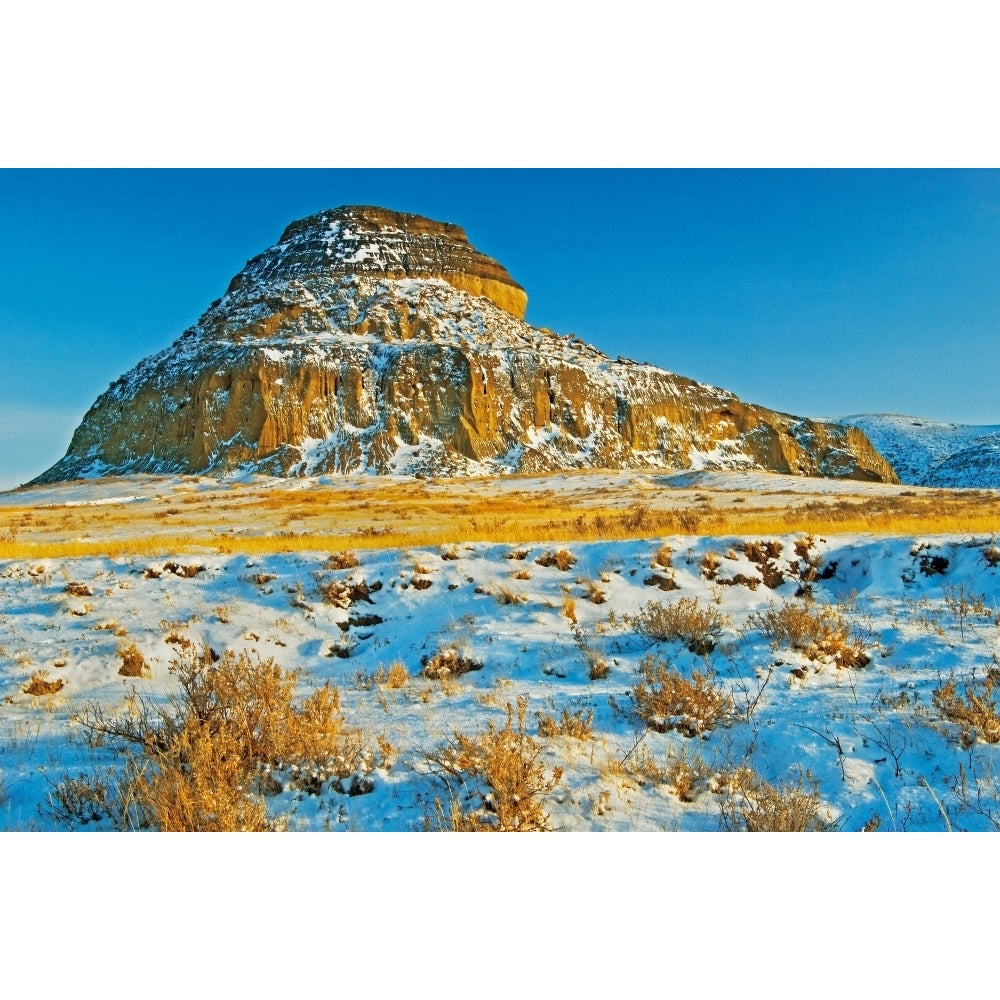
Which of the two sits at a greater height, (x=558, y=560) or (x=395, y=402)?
(x=395, y=402)

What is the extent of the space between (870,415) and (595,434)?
137 m

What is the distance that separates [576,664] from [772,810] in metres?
3.09

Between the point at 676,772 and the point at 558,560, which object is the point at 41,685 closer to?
the point at 676,772

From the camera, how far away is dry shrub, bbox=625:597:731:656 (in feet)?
22.9

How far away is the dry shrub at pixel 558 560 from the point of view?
995 cm

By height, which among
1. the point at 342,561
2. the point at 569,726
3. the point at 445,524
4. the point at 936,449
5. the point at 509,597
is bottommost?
the point at 569,726

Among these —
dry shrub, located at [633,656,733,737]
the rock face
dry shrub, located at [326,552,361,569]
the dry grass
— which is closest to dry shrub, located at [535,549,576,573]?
the dry grass

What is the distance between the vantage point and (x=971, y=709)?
477 cm

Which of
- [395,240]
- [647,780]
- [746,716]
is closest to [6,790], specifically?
[647,780]

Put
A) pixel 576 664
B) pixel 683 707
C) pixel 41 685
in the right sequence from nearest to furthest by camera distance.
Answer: pixel 683 707 → pixel 41 685 → pixel 576 664

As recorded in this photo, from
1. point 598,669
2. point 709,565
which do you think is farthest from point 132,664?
point 709,565

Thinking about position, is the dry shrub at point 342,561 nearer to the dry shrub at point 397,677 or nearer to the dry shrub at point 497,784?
the dry shrub at point 397,677

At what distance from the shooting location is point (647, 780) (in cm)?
432

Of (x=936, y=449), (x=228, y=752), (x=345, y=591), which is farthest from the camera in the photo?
(x=936, y=449)
